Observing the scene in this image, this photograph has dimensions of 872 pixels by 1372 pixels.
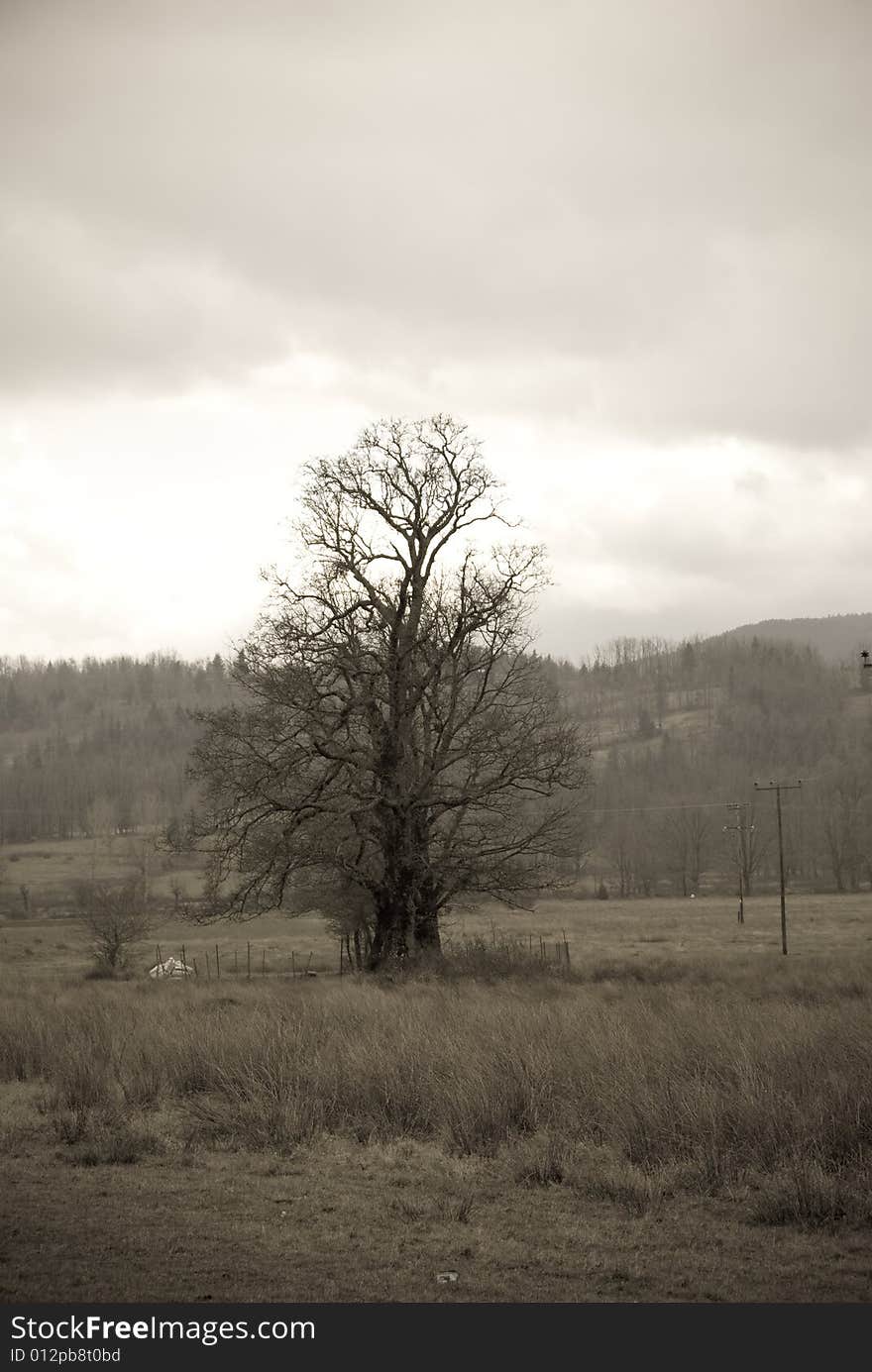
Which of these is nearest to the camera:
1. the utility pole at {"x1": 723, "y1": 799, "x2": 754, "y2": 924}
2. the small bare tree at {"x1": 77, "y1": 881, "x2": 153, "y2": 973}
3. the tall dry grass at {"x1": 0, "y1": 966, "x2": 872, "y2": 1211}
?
the tall dry grass at {"x1": 0, "y1": 966, "x2": 872, "y2": 1211}

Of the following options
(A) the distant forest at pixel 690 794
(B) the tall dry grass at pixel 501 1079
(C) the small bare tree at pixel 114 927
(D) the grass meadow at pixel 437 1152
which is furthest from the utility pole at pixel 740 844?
(D) the grass meadow at pixel 437 1152

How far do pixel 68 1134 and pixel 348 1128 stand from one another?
8.73 ft

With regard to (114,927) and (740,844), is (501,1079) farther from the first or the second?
(740,844)

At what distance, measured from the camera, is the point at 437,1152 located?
992 cm

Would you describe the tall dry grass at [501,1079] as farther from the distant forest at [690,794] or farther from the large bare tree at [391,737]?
the distant forest at [690,794]

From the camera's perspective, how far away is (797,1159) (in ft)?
29.1

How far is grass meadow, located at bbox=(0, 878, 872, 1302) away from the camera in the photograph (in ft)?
22.4

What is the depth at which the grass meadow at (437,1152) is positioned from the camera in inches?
269

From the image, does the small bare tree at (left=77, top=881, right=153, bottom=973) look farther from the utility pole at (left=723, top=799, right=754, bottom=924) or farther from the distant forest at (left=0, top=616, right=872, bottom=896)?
the distant forest at (left=0, top=616, right=872, bottom=896)

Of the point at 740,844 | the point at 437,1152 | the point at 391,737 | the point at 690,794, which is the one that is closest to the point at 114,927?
the point at 391,737

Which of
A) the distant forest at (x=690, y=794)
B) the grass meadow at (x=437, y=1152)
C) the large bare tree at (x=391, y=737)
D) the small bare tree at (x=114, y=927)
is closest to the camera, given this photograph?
the grass meadow at (x=437, y=1152)

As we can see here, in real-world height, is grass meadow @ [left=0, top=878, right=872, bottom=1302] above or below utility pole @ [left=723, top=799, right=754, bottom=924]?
above

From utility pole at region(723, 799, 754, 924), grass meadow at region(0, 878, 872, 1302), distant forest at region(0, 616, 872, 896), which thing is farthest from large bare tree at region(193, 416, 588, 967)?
distant forest at region(0, 616, 872, 896)

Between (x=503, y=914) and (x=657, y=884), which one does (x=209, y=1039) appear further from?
(x=657, y=884)
